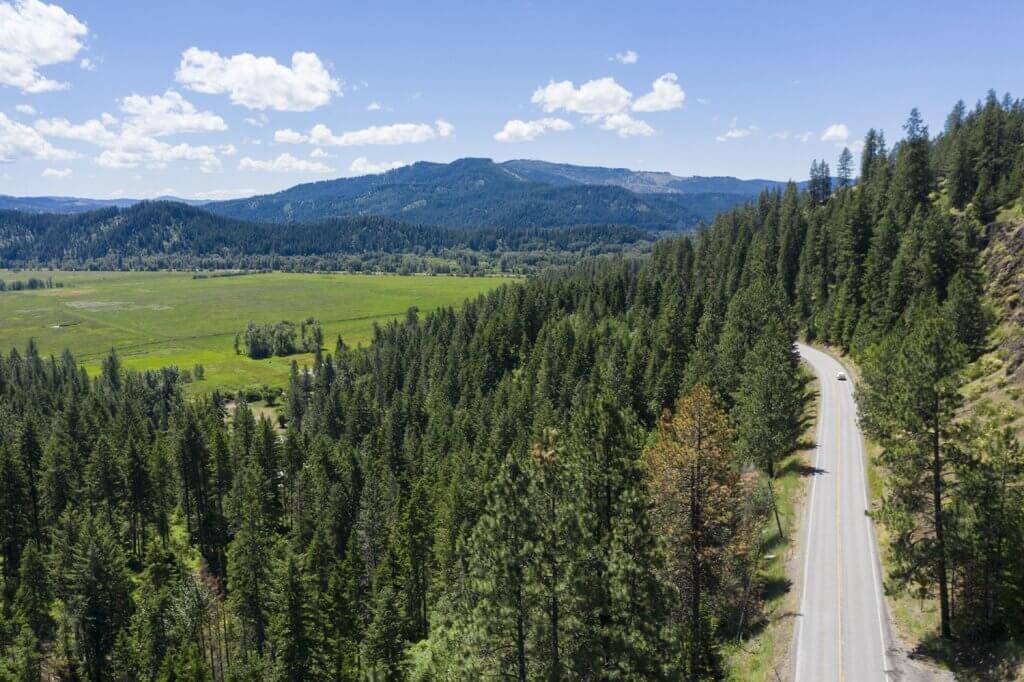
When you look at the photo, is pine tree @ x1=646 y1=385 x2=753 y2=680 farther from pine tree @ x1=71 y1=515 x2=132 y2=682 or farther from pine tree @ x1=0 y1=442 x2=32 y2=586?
pine tree @ x1=0 y1=442 x2=32 y2=586

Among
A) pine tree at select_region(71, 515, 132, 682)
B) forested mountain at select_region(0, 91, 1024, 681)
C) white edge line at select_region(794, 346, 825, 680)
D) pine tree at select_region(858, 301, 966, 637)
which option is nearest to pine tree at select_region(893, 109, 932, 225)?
forested mountain at select_region(0, 91, 1024, 681)

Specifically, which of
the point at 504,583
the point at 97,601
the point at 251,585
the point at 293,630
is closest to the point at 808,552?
the point at 504,583

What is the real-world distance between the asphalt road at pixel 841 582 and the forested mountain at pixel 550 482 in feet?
10.8

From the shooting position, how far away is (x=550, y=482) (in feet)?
82.5

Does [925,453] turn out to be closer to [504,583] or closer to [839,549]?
[839,549]

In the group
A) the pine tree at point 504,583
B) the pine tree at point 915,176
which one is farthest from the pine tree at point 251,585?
the pine tree at point 915,176

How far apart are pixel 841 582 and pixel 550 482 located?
2313cm

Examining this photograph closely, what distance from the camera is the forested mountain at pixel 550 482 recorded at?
2636cm

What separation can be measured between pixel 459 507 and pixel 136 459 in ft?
146

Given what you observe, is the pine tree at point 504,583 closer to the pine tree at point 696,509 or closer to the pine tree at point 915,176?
the pine tree at point 696,509

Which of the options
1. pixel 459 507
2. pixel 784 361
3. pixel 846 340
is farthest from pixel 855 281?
pixel 459 507

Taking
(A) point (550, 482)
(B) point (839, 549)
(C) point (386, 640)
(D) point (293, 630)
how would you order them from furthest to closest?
(D) point (293, 630) → (C) point (386, 640) → (B) point (839, 549) → (A) point (550, 482)

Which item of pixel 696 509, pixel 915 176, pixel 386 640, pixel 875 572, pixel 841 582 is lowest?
pixel 386 640

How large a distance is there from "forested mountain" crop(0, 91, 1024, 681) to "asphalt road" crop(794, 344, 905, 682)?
10.8 feet
